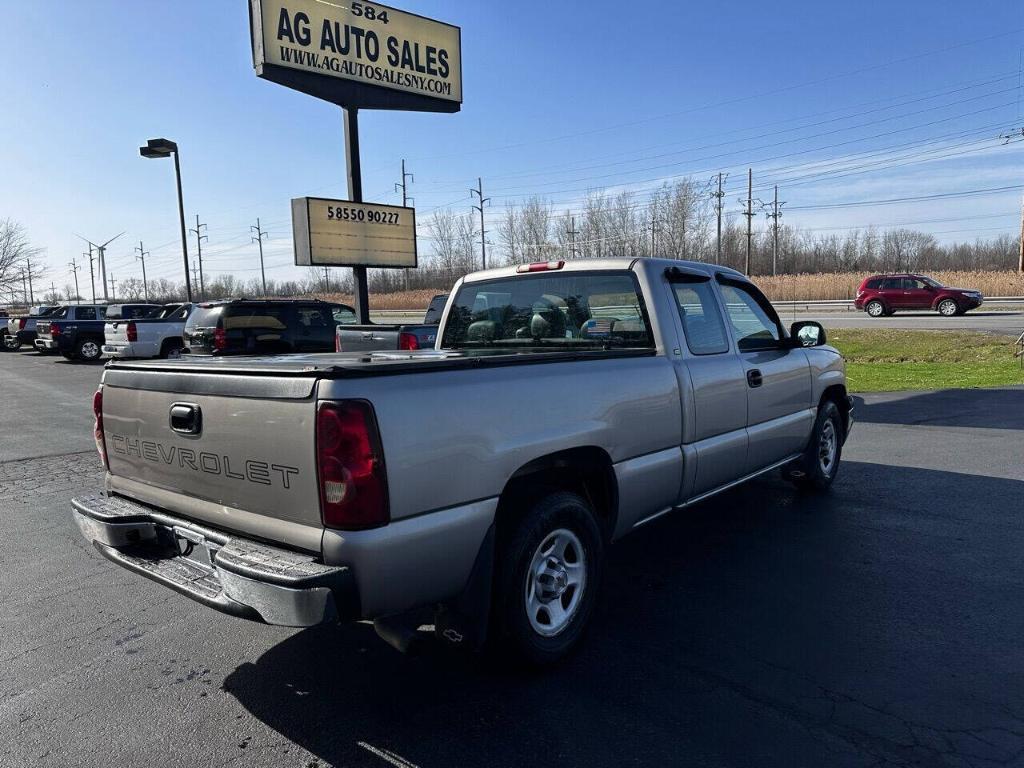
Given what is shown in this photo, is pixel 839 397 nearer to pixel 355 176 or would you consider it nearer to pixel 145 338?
pixel 355 176

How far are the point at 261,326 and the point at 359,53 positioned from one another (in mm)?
5541

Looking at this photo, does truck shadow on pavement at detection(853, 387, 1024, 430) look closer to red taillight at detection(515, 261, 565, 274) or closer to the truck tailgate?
red taillight at detection(515, 261, 565, 274)

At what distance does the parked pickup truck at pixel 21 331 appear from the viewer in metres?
28.0

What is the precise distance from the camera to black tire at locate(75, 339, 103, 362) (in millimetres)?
23078

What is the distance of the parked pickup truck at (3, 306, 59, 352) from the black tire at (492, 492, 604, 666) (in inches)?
1105

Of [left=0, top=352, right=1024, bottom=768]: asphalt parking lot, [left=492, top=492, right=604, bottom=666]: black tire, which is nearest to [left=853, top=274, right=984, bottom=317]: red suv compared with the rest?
[left=0, top=352, right=1024, bottom=768]: asphalt parking lot

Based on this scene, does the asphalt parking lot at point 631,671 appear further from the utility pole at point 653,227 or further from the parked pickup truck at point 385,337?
the utility pole at point 653,227

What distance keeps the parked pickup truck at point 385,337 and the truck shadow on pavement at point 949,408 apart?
534cm

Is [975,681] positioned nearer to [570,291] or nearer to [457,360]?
[457,360]

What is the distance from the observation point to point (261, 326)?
13984mm

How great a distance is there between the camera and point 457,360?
2.94 meters

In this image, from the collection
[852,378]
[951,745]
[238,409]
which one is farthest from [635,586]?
[852,378]

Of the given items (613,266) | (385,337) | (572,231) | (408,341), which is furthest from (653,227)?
(613,266)

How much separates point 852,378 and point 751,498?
28.4 ft
